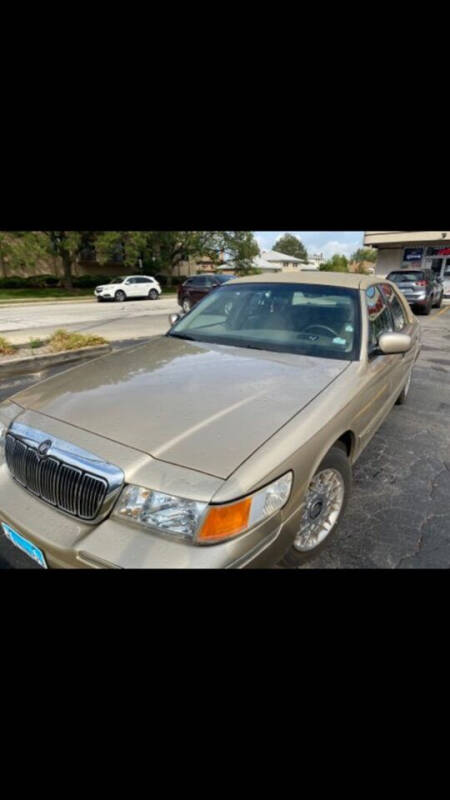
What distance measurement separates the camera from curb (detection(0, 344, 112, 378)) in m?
6.60

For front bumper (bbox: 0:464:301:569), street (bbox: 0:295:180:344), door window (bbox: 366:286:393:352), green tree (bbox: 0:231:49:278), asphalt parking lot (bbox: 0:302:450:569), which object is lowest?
asphalt parking lot (bbox: 0:302:450:569)

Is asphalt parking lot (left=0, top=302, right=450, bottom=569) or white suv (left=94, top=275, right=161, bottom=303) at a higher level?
white suv (left=94, top=275, right=161, bottom=303)

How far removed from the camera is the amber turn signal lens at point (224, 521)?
1.51 m

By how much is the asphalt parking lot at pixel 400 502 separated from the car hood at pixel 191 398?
94 centimetres

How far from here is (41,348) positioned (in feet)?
25.1

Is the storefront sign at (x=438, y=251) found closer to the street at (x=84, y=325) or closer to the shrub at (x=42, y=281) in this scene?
the street at (x=84, y=325)

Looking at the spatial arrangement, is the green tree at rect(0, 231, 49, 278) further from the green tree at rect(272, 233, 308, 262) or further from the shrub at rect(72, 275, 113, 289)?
the green tree at rect(272, 233, 308, 262)

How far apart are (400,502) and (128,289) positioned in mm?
22856

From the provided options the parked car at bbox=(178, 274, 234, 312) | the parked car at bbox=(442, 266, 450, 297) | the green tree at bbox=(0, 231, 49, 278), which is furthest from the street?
the parked car at bbox=(442, 266, 450, 297)

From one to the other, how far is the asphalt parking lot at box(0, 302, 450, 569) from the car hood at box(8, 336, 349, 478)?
0.94m

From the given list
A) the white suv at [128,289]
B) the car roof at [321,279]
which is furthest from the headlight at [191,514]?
the white suv at [128,289]
